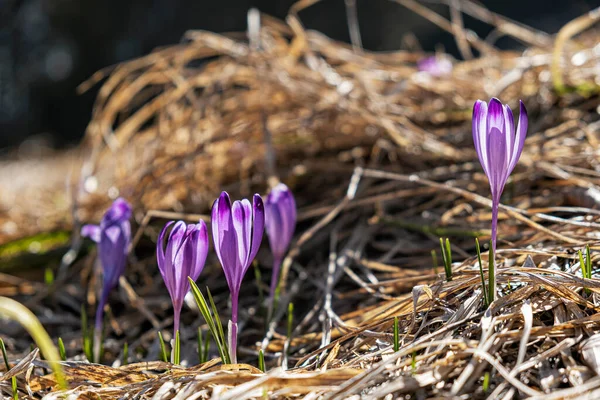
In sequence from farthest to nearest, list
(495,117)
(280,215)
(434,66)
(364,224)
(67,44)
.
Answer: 1. (67,44)
2. (434,66)
3. (364,224)
4. (280,215)
5. (495,117)

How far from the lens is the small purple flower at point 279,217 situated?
1317mm

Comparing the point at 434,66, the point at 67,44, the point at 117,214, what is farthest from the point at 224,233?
the point at 67,44

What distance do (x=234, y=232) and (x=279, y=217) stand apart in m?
0.35

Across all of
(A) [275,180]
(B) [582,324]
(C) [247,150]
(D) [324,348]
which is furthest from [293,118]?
(B) [582,324]

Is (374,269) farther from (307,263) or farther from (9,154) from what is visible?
(9,154)

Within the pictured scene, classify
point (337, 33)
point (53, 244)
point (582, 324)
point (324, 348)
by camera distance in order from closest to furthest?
point (582, 324)
point (324, 348)
point (53, 244)
point (337, 33)

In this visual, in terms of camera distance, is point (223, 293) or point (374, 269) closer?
point (374, 269)

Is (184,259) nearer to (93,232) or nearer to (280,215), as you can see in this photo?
(280,215)

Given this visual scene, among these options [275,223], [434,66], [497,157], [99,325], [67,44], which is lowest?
[99,325]

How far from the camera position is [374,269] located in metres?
1.64

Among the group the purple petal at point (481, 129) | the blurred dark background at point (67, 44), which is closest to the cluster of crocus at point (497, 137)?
the purple petal at point (481, 129)

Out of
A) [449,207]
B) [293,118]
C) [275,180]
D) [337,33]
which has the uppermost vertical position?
[337,33]

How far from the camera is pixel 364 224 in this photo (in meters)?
1.87

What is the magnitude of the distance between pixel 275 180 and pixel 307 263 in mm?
316
